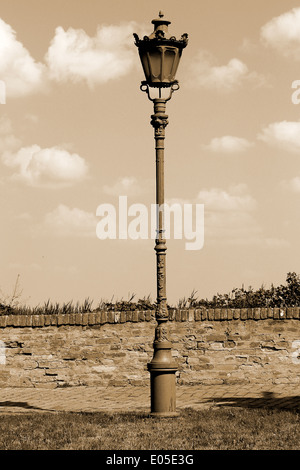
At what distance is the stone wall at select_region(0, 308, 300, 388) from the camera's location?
13.3m

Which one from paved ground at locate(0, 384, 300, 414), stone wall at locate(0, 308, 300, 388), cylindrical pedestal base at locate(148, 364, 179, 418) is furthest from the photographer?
stone wall at locate(0, 308, 300, 388)

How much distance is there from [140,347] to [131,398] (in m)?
1.51

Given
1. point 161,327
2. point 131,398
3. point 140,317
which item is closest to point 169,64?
point 161,327

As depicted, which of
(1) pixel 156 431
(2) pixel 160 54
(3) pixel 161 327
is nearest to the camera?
(1) pixel 156 431

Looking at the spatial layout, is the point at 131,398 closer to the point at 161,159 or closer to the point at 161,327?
the point at 161,327

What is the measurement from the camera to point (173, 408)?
32.1 ft

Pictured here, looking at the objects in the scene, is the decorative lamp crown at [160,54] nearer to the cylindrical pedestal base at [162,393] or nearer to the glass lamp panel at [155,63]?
the glass lamp panel at [155,63]

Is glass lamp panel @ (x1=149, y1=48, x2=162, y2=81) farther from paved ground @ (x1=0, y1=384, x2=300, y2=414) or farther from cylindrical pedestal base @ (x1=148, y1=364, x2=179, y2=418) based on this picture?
paved ground @ (x1=0, y1=384, x2=300, y2=414)

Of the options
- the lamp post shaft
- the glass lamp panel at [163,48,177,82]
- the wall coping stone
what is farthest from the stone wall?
the glass lamp panel at [163,48,177,82]

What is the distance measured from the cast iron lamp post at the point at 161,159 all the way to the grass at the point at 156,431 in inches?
15.4

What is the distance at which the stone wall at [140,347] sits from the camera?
13312mm

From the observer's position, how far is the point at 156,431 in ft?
28.7

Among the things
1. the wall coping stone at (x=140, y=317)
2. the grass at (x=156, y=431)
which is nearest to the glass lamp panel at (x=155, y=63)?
the grass at (x=156, y=431)

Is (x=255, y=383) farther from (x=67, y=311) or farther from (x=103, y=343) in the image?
(x=67, y=311)
